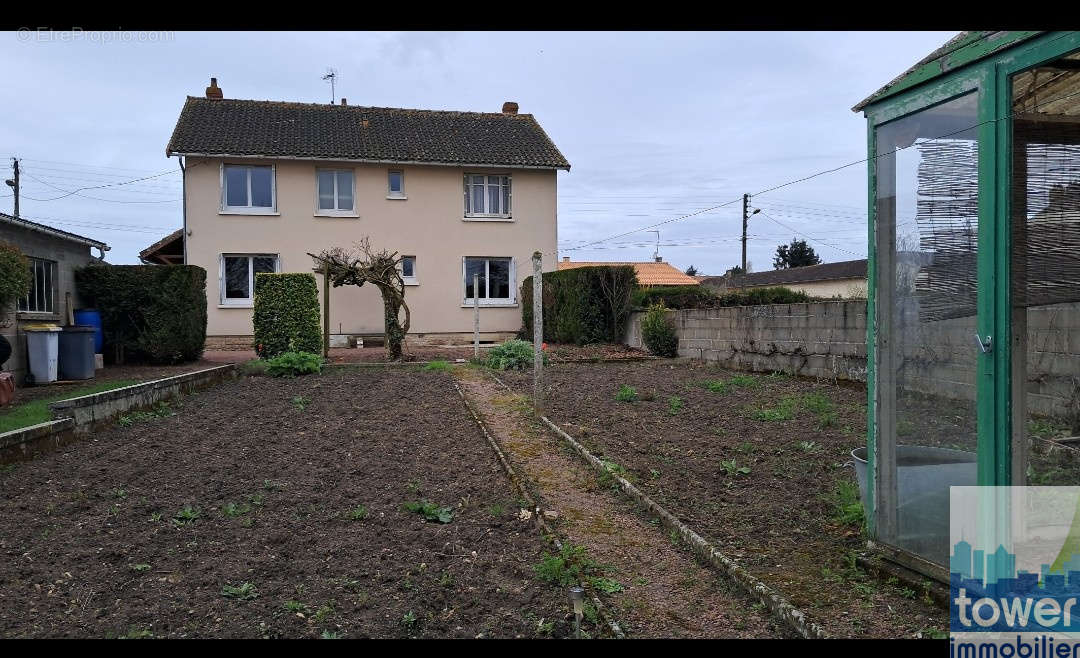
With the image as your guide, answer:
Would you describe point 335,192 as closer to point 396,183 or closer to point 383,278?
point 396,183

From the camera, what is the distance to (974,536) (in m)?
3.11

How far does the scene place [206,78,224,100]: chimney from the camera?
21.7 m

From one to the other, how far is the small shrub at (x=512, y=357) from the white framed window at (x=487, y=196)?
8.42m

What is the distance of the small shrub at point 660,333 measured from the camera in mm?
14508

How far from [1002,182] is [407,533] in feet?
12.2

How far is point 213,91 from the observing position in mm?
21734

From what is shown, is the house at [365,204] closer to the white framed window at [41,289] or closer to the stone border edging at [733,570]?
the white framed window at [41,289]

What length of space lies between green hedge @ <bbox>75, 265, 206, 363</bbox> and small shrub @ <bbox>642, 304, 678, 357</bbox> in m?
10.3

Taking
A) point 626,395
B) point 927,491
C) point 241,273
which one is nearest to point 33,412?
point 626,395

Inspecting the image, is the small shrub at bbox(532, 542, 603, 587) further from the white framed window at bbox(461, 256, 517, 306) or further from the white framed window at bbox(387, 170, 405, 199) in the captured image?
the white framed window at bbox(387, 170, 405, 199)

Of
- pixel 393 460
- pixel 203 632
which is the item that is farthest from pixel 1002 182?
pixel 393 460

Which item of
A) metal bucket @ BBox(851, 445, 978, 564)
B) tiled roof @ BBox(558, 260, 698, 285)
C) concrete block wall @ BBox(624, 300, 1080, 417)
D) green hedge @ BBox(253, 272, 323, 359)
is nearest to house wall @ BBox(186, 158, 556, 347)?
green hedge @ BBox(253, 272, 323, 359)

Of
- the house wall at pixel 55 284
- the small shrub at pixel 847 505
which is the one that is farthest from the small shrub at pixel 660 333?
the house wall at pixel 55 284
